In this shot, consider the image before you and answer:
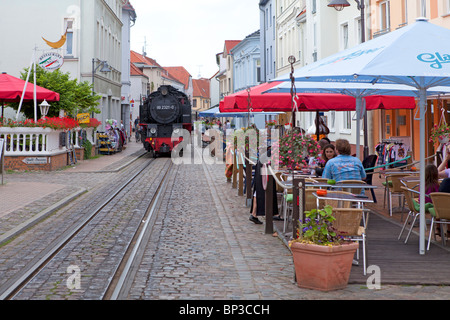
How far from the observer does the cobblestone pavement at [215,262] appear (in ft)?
20.1

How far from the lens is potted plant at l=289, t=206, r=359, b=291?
20.2 feet

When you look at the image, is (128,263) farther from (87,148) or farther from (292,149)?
(87,148)

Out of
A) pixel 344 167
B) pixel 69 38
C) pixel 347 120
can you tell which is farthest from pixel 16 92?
pixel 344 167

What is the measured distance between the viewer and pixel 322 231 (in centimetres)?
622

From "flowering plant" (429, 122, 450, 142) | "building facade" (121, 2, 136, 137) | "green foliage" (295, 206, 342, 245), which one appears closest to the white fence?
"flowering plant" (429, 122, 450, 142)

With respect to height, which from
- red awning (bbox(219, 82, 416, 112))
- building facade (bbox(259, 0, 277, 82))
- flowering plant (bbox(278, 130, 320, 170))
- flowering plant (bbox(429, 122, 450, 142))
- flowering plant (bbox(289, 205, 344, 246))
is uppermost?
building facade (bbox(259, 0, 277, 82))

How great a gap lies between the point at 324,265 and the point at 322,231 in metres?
0.33

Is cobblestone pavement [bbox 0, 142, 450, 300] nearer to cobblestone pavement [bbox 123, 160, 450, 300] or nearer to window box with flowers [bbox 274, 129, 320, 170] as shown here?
cobblestone pavement [bbox 123, 160, 450, 300]

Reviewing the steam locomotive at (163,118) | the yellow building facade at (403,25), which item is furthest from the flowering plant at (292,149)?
the steam locomotive at (163,118)

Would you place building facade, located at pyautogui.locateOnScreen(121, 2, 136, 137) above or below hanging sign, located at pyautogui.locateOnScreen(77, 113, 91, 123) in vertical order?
above

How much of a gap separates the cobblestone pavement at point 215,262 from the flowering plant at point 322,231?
19.4 inches

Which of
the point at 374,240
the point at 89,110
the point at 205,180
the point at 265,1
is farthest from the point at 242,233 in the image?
the point at 265,1

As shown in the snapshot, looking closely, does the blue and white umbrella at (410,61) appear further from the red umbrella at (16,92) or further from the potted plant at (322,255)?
the red umbrella at (16,92)

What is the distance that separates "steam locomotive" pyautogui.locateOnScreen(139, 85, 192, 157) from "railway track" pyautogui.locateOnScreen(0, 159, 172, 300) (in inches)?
671
